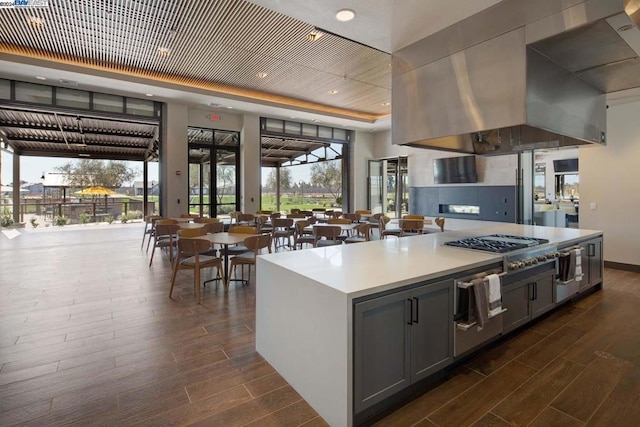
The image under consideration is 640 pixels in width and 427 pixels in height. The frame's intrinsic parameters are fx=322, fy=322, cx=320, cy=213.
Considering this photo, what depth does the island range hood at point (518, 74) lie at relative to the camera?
209 centimetres

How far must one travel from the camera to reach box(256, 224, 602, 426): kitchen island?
67.4 inches

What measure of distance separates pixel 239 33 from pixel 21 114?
763 centimetres

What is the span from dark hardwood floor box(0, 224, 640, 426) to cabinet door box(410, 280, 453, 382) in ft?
0.71

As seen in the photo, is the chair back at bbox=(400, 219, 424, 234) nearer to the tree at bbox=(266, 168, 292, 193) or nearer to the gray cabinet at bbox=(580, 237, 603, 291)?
the gray cabinet at bbox=(580, 237, 603, 291)

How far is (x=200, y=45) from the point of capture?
5508 mm

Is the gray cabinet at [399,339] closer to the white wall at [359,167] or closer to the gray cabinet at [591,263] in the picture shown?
the gray cabinet at [591,263]

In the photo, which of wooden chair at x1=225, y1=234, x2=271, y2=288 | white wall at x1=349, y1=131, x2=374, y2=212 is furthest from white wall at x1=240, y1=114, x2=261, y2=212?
wooden chair at x1=225, y1=234, x2=271, y2=288

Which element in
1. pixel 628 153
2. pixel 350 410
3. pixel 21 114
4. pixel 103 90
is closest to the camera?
pixel 350 410

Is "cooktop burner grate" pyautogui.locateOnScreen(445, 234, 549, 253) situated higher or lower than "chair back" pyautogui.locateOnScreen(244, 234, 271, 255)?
higher

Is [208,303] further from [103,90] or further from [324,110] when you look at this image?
[324,110]

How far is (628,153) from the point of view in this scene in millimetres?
5551

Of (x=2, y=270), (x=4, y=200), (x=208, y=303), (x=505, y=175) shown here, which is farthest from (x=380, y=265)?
(x=4, y=200)

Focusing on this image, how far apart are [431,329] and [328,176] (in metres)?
11.1

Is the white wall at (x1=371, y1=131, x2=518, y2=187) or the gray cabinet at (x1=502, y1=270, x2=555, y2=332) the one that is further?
the white wall at (x1=371, y1=131, x2=518, y2=187)
